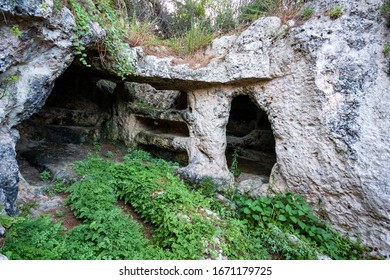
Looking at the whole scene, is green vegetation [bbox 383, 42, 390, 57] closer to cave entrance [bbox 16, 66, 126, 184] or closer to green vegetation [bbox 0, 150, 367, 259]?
green vegetation [bbox 0, 150, 367, 259]

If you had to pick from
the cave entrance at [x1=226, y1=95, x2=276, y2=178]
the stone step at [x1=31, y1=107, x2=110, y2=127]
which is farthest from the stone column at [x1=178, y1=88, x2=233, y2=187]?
the stone step at [x1=31, y1=107, x2=110, y2=127]

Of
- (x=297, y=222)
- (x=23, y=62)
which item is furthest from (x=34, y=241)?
(x=297, y=222)

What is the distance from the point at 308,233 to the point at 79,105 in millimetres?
8097

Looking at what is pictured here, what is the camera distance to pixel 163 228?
11.7ft

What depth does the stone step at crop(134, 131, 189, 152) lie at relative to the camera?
661 cm

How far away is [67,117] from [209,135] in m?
5.20

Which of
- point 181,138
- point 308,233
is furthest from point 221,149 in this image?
point 308,233

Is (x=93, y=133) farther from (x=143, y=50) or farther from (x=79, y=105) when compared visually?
(x=143, y=50)

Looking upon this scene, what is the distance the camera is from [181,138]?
22.0 feet

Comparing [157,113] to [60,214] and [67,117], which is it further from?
[60,214]

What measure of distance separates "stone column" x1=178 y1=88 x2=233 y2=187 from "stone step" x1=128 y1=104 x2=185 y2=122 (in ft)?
2.10

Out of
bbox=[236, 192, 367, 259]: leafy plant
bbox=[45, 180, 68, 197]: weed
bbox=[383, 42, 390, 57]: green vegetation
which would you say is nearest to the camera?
bbox=[383, 42, 390, 57]: green vegetation

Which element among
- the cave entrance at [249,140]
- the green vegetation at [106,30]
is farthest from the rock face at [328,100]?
the cave entrance at [249,140]

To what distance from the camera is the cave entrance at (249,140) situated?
733 cm
